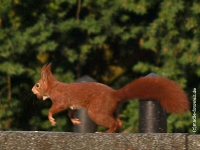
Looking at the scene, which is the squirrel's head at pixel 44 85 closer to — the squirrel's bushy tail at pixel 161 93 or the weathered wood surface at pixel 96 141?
the squirrel's bushy tail at pixel 161 93

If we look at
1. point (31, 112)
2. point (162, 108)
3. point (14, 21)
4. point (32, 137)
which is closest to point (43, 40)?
point (14, 21)

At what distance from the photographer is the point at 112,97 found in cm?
598

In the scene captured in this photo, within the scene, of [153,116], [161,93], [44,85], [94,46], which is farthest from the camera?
[94,46]

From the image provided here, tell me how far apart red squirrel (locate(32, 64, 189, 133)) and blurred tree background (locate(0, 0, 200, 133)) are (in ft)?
14.8

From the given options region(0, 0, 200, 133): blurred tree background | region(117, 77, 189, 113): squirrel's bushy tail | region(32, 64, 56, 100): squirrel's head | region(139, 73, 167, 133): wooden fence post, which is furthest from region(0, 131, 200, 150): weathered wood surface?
region(0, 0, 200, 133): blurred tree background

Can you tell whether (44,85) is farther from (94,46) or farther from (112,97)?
(94,46)

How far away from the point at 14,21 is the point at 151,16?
1.86 metres

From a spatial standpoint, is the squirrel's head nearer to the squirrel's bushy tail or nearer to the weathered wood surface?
the squirrel's bushy tail

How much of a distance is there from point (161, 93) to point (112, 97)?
0.38m

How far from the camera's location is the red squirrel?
227 inches

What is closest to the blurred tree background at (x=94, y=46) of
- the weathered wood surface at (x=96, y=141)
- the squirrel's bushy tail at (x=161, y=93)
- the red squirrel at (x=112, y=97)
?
the red squirrel at (x=112, y=97)

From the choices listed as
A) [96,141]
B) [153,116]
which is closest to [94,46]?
[153,116]

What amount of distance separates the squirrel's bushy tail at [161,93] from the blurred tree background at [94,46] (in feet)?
15.3

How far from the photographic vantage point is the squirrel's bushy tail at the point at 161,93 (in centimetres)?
572
